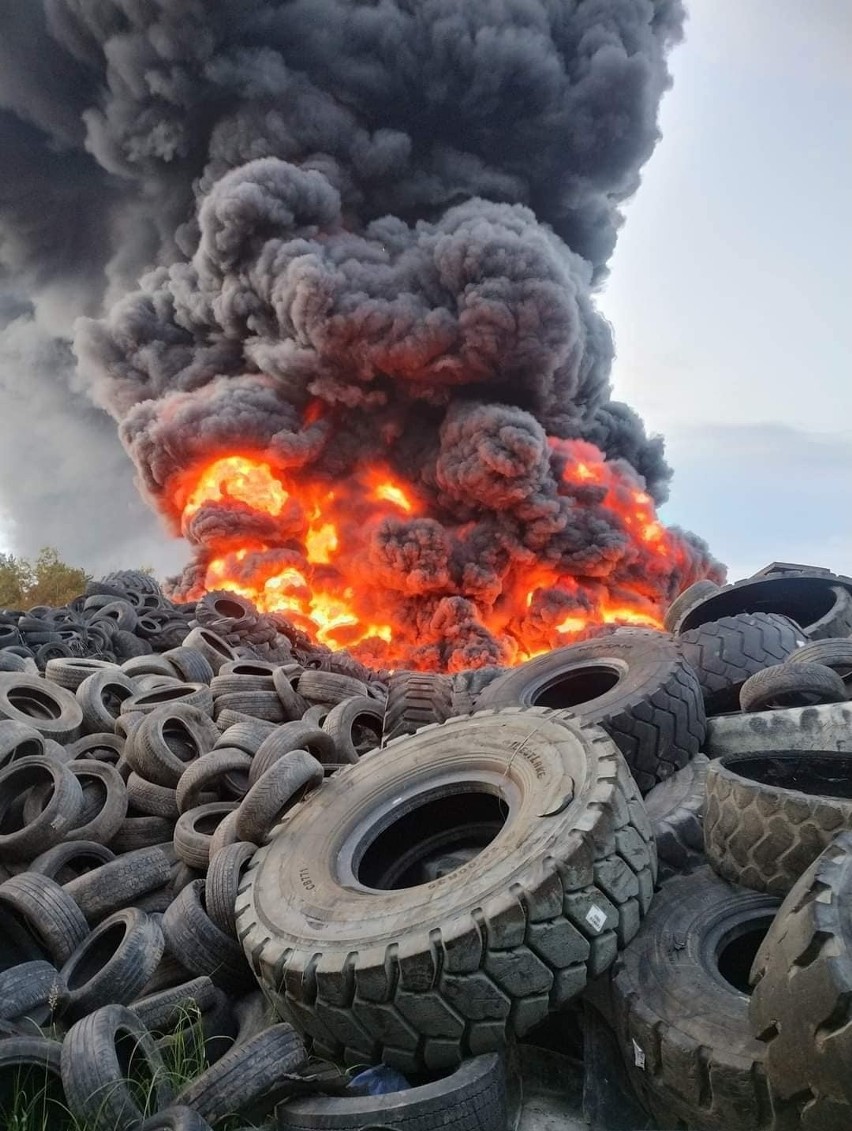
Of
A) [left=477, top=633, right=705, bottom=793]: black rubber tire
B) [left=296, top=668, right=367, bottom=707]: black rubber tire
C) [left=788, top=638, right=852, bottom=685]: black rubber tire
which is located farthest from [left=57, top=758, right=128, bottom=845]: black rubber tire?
[left=788, top=638, right=852, bottom=685]: black rubber tire

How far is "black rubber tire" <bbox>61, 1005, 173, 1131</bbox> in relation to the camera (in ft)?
8.38

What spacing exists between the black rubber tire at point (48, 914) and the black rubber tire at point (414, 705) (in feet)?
7.64

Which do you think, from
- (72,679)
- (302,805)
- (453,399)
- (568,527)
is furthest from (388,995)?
(453,399)

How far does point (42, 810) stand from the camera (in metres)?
4.74

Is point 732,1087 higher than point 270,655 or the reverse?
the reverse

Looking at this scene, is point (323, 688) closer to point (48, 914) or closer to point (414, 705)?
point (414, 705)

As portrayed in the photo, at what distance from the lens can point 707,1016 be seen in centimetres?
268

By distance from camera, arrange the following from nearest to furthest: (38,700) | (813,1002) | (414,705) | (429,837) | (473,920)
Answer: (813,1002) → (473,920) → (429,837) → (414,705) → (38,700)

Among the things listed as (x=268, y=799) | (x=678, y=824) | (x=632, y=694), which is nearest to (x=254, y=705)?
(x=268, y=799)

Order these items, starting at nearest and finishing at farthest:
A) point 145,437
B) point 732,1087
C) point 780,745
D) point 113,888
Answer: point 732,1087
point 113,888
point 780,745
point 145,437

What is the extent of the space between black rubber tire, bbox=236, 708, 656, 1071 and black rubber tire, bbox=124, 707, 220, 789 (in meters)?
1.69

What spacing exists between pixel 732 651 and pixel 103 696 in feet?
18.2

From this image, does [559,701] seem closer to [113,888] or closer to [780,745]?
[780,745]

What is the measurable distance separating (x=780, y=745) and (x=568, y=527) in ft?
80.2
